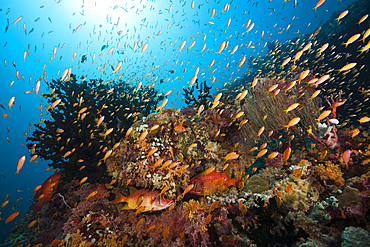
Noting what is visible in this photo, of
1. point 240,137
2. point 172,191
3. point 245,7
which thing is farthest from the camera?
point 245,7

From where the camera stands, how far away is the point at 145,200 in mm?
3471

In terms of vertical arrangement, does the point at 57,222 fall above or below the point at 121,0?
below

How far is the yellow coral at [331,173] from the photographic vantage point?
3.10 metres

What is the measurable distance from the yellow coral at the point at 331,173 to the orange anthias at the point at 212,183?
182 centimetres

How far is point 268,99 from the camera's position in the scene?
5.45 m

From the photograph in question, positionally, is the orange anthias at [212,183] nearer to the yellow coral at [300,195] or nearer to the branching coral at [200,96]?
the yellow coral at [300,195]

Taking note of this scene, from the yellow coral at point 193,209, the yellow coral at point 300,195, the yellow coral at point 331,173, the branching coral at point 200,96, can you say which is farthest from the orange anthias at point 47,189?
the yellow coral at point 331,173

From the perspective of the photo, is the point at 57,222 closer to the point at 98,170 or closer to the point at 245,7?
the point at 98,170

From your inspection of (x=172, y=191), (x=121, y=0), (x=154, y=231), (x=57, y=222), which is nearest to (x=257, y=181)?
A: (x=172, y=191)

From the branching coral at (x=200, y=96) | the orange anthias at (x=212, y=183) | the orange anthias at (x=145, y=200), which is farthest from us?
the branching coral at (x=200, y=96)

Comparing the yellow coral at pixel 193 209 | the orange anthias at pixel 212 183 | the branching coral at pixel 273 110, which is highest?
the branching coral at pixel 273 110

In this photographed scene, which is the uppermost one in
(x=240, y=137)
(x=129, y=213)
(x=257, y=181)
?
(x=240, y=137)

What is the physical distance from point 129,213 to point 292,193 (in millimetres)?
4521

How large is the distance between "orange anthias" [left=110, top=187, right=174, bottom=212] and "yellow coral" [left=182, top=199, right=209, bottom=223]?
17.6 inches
